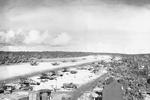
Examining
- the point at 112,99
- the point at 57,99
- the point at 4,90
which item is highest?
the point at 112,99

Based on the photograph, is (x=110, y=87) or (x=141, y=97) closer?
(x=110, y=87)

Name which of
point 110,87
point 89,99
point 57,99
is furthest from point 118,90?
point 89,99

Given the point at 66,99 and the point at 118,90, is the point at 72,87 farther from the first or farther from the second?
the point at 118,90

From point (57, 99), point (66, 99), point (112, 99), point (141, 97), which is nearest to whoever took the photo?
point (112, 99)

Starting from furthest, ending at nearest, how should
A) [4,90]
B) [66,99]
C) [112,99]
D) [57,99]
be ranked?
[4,90] < [57,99] < [66,99] < [112,99]

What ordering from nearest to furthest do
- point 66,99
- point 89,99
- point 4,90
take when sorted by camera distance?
point 66,99, point 89,99, point 4,90

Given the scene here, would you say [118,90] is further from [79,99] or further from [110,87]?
[79,99]

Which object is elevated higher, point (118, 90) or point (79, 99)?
point (118, 90)

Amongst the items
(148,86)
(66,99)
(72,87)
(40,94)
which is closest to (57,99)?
(66,99)

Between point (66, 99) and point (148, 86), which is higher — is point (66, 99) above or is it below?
above
